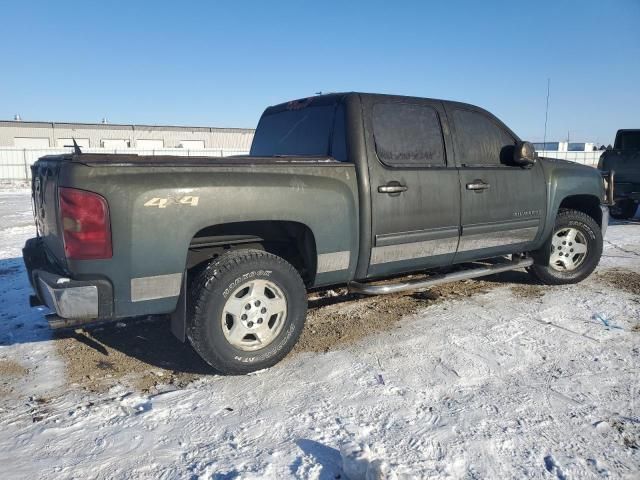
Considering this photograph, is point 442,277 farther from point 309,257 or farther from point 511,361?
point 309,257

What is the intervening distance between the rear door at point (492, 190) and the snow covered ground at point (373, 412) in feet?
2.56

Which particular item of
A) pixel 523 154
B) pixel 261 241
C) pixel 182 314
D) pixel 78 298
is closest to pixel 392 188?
pixel 261 241

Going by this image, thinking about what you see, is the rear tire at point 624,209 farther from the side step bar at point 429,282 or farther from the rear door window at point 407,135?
the rear door window at point 407,135

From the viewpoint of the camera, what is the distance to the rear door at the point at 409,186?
12.6 feet

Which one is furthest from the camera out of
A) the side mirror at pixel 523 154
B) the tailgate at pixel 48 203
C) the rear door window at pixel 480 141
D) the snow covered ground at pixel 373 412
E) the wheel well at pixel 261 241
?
the side mirror at pixel 523 154

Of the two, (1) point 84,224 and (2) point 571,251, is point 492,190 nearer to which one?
(2) point 571,251

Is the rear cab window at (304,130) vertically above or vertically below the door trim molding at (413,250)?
above

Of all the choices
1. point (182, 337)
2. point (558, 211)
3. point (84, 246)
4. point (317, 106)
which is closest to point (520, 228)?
point (558, 211)

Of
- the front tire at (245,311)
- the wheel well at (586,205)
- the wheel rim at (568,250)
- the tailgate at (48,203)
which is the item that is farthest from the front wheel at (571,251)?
the tailgate at (48,203)

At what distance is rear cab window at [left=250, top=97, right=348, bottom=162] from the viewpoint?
12.9 feet

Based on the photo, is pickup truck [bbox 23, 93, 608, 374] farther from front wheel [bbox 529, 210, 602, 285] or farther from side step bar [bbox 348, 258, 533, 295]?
front wheel [bbox 529, 210, 602, 285]

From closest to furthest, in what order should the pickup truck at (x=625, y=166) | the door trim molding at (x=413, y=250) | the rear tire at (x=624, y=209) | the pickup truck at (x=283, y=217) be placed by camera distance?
the pickup truck at (x=283, y=217) → the door trim molding at (x=413, y=250) → the pickup truck at (x=625, y=166) → the rear tire at (x=624, y=209)

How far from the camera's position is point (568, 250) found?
5477 mm

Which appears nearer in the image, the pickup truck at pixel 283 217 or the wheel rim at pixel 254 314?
the pickup truck at pixel 283 217
